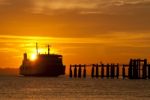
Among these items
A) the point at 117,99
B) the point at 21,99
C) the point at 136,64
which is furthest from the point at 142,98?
the point at 136,64

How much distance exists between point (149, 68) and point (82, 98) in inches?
4281

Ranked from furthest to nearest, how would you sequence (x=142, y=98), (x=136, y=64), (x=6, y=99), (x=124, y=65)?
(x=124, y=65) < (x=136, y=64) < (x=142, y=98) < (x=6, y=99)

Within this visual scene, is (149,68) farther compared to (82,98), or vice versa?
(149,68)

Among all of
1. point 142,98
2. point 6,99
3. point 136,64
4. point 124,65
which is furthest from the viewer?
point 124,65

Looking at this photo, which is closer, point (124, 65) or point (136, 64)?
point (136, 64)

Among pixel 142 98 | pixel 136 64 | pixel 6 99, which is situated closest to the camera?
pixel 6 99

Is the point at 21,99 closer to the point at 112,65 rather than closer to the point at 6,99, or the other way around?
the point at 6,99

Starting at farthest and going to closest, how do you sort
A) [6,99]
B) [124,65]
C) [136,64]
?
1. [124,65]
2. [136,64]
3. [6,99]

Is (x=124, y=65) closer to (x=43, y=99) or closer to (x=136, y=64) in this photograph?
(x=136, y=64)

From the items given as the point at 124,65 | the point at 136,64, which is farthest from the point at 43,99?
the point at 124,65

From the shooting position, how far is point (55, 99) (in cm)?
6694

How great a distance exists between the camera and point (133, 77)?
563 ft

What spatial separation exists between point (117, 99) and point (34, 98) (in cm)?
1001

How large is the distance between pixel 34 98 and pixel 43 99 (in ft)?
6.07
